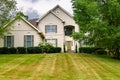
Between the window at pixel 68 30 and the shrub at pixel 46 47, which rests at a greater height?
the window at pixel 68 30

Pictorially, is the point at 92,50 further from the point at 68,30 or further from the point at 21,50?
the point at 21,50

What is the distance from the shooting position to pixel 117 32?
42.1 m

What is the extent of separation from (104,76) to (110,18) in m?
22.2

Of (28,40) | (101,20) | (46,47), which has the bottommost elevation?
(46,47)

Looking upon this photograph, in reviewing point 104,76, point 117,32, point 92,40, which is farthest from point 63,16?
point 104,76

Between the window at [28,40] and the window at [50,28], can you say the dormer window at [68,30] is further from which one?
the window at [28,40]

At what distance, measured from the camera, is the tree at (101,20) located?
42094 millimetres

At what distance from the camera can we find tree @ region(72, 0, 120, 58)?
42.1 m

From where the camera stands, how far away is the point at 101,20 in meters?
43.3

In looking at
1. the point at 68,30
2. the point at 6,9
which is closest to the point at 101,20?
the point at 6,9

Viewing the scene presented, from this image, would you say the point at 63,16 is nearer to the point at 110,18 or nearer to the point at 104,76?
the point at 110,18

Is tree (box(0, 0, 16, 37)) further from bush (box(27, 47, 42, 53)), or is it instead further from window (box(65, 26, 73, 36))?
window (box(65, 26, 73, 36))

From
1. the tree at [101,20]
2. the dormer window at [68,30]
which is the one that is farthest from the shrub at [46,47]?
the tree at [101,20]

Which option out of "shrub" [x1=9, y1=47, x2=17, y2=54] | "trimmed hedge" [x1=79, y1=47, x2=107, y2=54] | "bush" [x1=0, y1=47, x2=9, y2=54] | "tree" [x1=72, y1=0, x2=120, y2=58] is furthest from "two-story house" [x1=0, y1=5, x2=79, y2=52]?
"tree" [x1=72, y1=0, x2=120, y2=58]
